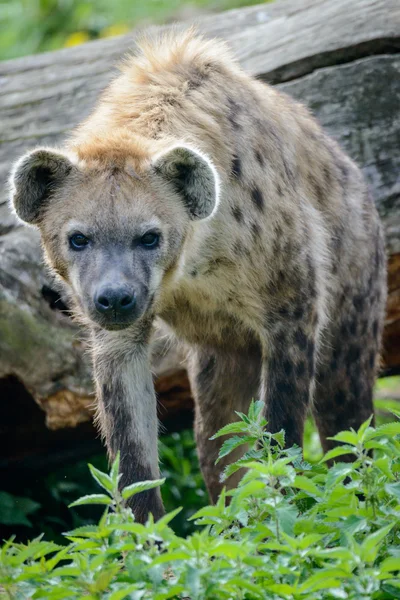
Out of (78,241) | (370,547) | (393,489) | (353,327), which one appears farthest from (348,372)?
(370,547)

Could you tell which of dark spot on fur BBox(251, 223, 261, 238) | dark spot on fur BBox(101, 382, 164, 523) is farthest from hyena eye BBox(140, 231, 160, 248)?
dark spot on fur BBox(101, 382, 164, 523)

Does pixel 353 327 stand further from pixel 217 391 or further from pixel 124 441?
pixel 124 441

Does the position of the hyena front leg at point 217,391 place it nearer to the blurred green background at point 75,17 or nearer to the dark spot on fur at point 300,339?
the dark spot on fur at point 300,339

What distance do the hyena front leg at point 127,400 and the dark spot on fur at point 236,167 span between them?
28.9 inches

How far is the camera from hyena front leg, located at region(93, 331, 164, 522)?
13.0 ft

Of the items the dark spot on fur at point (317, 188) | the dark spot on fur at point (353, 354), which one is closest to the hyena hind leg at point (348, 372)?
the dark spot on fur at point (353, 354)

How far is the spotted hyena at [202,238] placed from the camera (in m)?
3.62

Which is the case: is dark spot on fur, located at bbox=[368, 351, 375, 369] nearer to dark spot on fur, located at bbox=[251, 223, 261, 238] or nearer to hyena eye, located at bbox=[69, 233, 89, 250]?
dark spot on fur, located at bbox=[251, 223, 261, 238]

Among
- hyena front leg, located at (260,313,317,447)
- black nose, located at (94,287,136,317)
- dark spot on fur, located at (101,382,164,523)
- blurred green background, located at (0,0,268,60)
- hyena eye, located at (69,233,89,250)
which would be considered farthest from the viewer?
blurred green background, located at (0,0,268,60)

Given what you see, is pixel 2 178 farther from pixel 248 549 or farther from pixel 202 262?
pixel 248 549

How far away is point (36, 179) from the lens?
376 centimetres

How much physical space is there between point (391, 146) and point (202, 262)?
158 cm

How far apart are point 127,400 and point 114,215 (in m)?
0.82

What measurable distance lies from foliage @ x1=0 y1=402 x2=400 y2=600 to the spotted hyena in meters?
0.96
